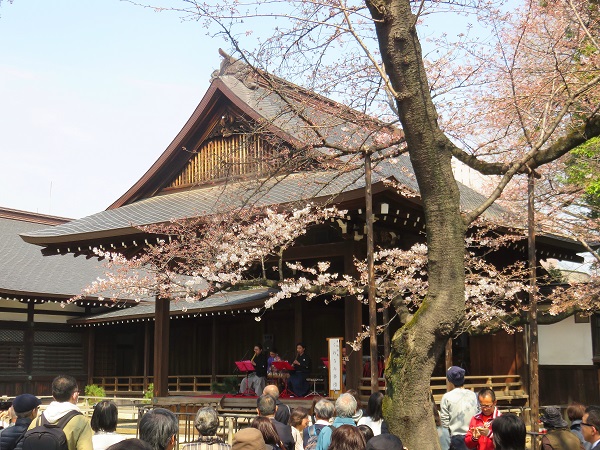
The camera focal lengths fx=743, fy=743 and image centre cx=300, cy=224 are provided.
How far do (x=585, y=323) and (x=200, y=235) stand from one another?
28.7 ft

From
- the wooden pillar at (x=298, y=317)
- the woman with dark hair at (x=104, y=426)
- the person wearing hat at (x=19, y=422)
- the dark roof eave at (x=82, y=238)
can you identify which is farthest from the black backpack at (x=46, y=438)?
the wooden pillar at (x=298, y=317)

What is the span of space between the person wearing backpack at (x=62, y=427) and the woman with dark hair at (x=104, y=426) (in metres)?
0.05

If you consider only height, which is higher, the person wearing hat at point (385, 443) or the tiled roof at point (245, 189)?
the tiled roof at point (245, 189)

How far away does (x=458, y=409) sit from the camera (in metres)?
6.82

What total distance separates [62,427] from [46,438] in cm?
16

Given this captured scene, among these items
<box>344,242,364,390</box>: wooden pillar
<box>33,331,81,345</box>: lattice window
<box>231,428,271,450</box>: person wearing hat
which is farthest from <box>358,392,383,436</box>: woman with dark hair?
<box>33,331,81,345</box>: lattice window

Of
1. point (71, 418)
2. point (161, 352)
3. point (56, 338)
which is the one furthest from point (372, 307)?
point (56, 338)

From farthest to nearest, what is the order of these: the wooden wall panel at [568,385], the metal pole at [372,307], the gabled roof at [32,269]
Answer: the gabled roof at [32,269] → the wooden wall panel at [568,385] → the metal pole at [372,307]

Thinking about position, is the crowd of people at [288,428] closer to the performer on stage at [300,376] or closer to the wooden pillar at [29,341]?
the performer on stage at [300,376]

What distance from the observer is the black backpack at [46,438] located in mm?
4781

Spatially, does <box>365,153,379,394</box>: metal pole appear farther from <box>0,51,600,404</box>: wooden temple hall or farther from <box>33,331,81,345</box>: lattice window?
<box>33,331,81,345</box>: lattice window

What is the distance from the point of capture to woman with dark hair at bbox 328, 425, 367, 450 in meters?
4.77

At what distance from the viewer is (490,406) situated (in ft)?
20.5

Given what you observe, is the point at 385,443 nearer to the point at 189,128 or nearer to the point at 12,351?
the point at 189,128
